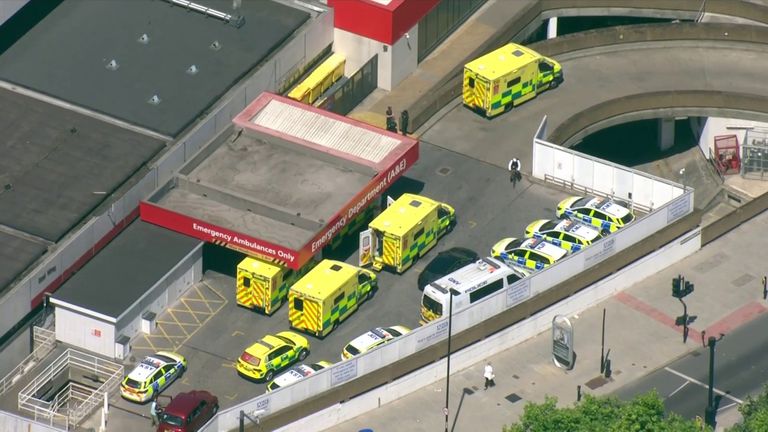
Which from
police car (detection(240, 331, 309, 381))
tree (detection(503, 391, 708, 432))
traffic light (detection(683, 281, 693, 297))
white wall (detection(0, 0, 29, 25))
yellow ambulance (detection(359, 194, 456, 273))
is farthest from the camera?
white wall (detection(0, 0, 29, 25))

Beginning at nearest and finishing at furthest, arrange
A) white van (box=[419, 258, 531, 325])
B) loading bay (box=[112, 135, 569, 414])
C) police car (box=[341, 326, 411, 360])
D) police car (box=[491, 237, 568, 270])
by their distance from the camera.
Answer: police car (box=[341, 326, 411, 360]), loading bay (box=[112, 135, 569, 414]), white van (box=[419, 258, 531, 325]), police car (box=[491, 237, 568, 270])

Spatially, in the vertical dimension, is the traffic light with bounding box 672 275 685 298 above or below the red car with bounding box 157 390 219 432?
above

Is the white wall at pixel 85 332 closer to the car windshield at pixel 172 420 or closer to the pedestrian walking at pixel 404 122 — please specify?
the car windshield at pixel 172 420

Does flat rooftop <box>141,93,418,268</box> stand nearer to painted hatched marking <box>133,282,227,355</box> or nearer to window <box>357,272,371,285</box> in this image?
window <box>357,272,371,285</box>

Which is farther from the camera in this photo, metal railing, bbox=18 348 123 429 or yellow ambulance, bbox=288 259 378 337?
yellow ambulance, bbox=288 259 378 337

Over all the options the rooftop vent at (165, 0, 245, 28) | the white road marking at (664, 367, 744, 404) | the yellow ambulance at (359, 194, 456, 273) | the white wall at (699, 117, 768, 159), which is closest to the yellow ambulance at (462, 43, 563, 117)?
the white wall at (699, 117, 768, 159)

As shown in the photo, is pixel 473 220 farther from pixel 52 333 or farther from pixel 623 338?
pixel 52 333

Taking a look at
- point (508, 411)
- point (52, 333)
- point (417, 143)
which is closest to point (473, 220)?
point (417, 143)

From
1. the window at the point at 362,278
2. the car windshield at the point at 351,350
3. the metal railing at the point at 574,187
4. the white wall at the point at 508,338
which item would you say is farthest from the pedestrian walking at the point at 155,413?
the metal railing at the point at 574,187
